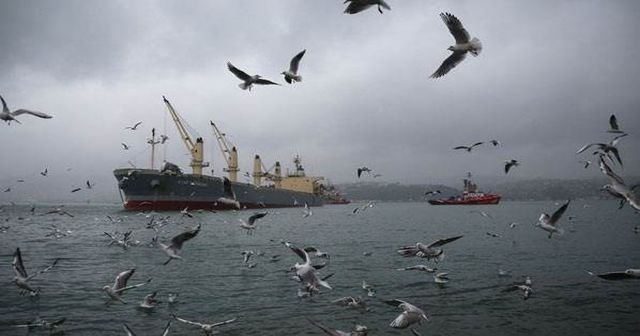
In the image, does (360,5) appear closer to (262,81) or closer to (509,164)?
(262,81)

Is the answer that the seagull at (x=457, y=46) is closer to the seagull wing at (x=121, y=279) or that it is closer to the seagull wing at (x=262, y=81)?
the seagull wing at (x=262, y=81)

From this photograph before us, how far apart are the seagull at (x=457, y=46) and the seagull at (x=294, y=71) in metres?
4.83

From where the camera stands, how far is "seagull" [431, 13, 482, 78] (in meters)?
11.2

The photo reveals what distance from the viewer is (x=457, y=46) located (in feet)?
38.1

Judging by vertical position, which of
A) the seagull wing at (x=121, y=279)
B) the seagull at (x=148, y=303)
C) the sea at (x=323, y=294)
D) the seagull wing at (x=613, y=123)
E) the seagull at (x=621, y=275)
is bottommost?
the sea at (x=323, y=294)

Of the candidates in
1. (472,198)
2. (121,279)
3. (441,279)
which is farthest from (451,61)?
(472,198)

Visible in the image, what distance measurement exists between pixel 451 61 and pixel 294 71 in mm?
5190

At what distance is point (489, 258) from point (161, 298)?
22.3 meters

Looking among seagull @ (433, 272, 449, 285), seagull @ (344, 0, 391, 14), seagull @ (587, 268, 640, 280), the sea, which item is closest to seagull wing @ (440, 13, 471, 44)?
seagull @ (344, 0, 391, 14)

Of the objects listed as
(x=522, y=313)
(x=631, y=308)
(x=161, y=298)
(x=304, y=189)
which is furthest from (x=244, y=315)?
(x=304, y=189)

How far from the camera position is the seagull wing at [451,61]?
11.7 metres

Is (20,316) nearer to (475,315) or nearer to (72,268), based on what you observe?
(72,268)

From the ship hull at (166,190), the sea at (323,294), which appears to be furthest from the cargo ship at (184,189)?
the sea at (323,294)

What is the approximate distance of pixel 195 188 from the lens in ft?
297
